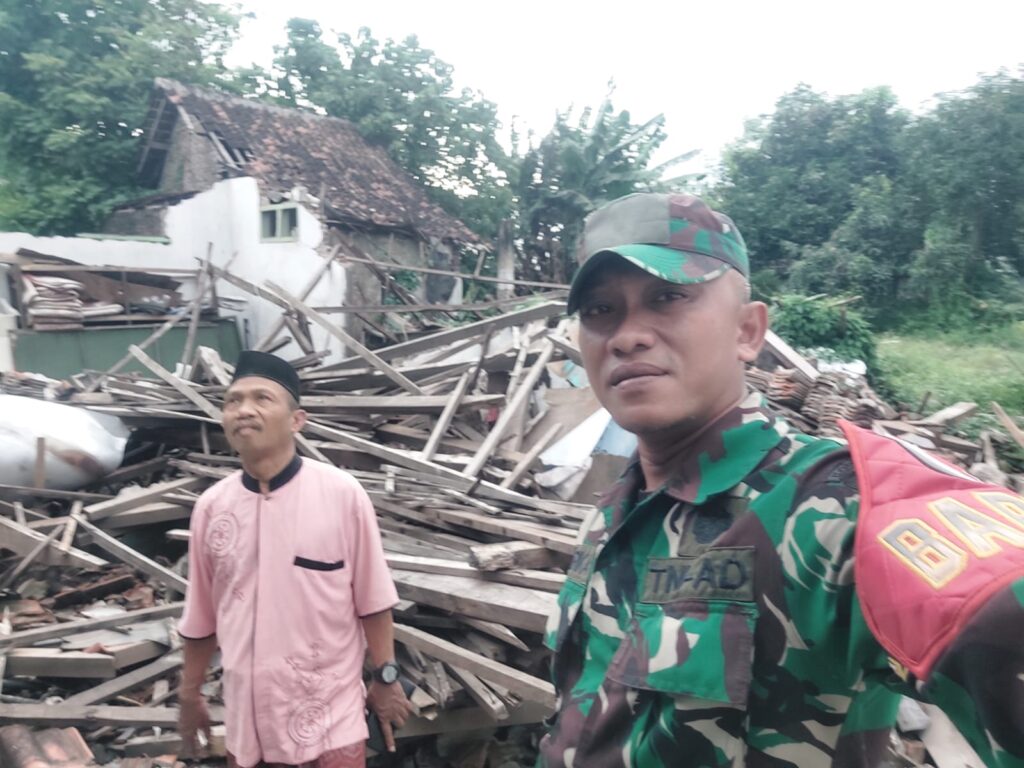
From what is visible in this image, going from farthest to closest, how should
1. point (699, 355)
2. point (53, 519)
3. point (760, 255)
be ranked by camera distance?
point (760, 255), point (53, 519), point (699, 355)

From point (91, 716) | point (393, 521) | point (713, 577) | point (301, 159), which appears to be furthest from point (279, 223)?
point (713, 577)

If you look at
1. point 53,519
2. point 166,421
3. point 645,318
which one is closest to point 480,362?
point 166,421

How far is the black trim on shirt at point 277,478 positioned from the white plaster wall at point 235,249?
10573 millimetres

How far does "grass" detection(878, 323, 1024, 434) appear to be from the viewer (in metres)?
10.7

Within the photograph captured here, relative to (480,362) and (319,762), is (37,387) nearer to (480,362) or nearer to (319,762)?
(480,362)

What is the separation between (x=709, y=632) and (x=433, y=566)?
2.81 m

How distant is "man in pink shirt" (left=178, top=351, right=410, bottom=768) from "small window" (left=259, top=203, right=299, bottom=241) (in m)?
12.8

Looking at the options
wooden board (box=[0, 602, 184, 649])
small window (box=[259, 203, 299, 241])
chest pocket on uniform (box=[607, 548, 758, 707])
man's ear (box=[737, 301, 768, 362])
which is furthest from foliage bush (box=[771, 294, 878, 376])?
chest pocket on uniform (box=[607, 548, 758, 707])

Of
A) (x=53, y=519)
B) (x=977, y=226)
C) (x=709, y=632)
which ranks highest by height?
(x=977, y=226)

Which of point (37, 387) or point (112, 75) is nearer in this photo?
point (37, 387)

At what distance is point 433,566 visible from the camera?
12.0 feet

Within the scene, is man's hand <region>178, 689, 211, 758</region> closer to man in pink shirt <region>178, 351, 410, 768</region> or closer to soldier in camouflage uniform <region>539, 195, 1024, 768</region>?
man in pink shirt <region>178, 351, 410, 768</region>

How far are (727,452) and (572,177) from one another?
1973 centimetres

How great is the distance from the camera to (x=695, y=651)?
0.99 metres
